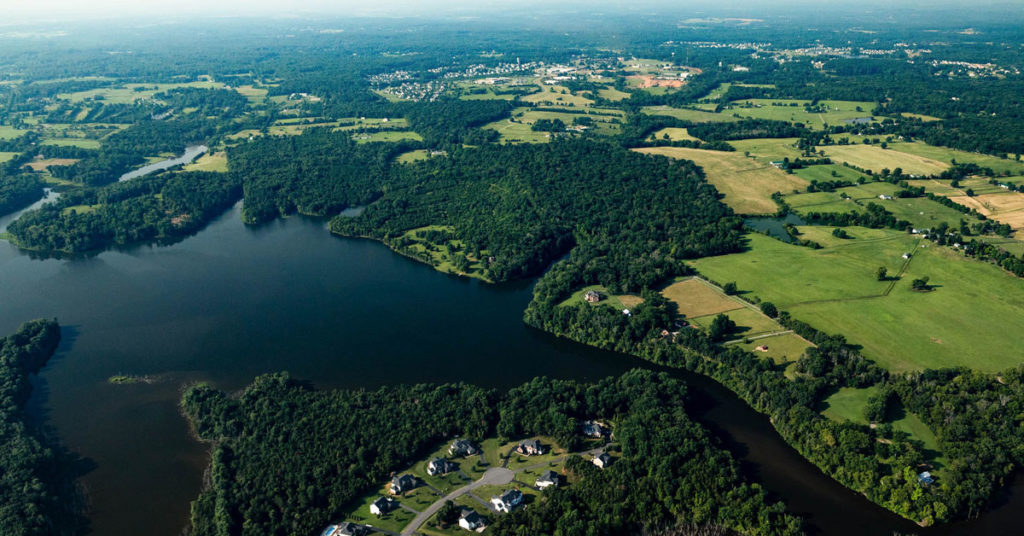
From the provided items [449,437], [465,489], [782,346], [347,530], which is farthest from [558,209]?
[347,530]

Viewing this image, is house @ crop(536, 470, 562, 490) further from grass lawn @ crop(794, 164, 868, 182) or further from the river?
the river

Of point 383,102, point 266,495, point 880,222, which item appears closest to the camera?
point 266,495

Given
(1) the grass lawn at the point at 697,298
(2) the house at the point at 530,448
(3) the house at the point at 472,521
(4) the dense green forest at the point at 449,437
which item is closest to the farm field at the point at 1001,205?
(1) the grass lawn at the point at 697,298

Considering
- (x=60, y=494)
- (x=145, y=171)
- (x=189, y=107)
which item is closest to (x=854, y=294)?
(x=60, y=494)

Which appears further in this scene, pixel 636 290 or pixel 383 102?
pixel 383 102

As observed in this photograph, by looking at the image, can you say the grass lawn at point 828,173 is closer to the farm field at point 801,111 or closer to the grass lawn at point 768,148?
the grass lawn at point 768,148

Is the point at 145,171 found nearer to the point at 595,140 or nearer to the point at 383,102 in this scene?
the point at 383,102

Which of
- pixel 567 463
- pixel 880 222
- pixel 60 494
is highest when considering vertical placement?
pixel 880 222
